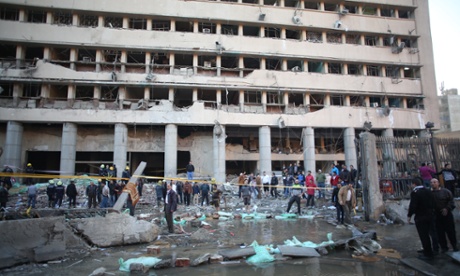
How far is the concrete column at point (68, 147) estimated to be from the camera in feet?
67.0

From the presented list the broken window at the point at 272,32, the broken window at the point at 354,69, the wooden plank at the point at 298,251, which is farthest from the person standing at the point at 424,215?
the broken window at the point at 354,69

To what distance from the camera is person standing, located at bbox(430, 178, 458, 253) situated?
19.2ft

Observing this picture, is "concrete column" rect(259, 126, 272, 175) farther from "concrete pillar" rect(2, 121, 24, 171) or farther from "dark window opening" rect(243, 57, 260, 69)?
"concrete pillar" rect(2, 121, 24, 171)

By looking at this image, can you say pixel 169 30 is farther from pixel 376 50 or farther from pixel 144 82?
pixel 376 50

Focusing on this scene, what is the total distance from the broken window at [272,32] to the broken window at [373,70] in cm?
931

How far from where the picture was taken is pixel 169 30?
2353 centimetres

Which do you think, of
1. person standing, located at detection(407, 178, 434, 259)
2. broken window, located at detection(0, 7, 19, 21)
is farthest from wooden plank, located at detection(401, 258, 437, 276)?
broken window, located at detection(0, 7, 19, 21)

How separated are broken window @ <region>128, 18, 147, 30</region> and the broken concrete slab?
2072 centimetres

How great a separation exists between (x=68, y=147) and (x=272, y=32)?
19879 millimetres

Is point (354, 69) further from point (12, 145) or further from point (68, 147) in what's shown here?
point (12, 145)

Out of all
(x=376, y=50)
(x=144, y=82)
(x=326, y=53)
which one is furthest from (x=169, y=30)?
(x=376, y=50)

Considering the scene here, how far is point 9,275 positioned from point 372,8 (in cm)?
3324

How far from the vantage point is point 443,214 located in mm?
5816

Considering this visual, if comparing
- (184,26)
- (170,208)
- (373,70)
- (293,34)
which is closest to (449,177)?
(170,208)
